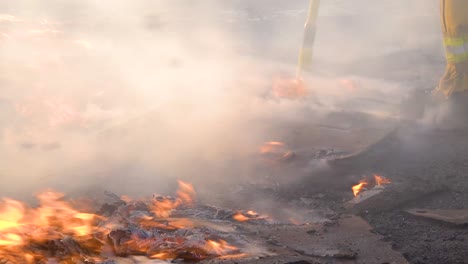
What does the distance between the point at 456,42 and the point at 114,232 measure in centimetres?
529

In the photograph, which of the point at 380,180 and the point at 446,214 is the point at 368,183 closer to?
the point at 380,180

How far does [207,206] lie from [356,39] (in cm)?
935

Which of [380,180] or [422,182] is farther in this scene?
[380,180]

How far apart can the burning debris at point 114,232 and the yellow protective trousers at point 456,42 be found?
3.88 metres

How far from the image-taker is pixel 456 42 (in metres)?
6.58

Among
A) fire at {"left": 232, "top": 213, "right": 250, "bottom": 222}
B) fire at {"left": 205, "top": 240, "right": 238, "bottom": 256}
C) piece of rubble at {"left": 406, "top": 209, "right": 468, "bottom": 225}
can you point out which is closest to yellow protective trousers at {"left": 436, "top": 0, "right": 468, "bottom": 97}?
piece of rubble at {"left": 406, "top": 209, "right": 468, "bottom": 225}

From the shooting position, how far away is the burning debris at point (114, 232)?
3035 millimetres

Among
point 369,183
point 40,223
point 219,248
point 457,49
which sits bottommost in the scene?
point 369,183

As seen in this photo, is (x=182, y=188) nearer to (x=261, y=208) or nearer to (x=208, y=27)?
(x=261, y=208)

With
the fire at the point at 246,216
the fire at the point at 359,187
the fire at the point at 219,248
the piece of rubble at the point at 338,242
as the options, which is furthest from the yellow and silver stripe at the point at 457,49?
the fire at the point at 219,248

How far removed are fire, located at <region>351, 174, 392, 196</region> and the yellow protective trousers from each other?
7.89ft

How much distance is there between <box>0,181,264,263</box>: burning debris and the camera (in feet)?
9.96

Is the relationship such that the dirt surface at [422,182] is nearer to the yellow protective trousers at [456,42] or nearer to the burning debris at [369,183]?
the burning debris at [369,183]

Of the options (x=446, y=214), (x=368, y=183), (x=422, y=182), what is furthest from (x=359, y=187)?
(x=446, y=214)
